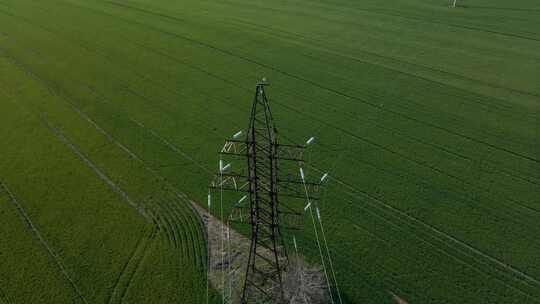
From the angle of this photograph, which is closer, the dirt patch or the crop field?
the dirt patch

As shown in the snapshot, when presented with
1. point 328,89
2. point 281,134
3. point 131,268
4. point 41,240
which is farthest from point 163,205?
point 328,89

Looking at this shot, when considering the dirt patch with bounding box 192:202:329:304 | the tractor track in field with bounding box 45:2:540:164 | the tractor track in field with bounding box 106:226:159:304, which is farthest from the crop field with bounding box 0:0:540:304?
the dirt patch with bounding box 192:202:329:304

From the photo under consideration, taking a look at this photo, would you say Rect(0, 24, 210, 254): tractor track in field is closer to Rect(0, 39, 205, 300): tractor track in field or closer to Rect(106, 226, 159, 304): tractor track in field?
Rect(0, 39, 205, 300): tractor track in field

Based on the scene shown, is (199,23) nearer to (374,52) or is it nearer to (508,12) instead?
(374,52)

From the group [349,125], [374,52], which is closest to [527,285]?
[349,125]

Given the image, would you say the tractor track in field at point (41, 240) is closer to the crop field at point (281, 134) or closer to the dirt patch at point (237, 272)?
the crop field at point (281, 134)

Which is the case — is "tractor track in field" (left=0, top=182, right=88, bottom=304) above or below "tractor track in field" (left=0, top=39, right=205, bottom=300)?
below
